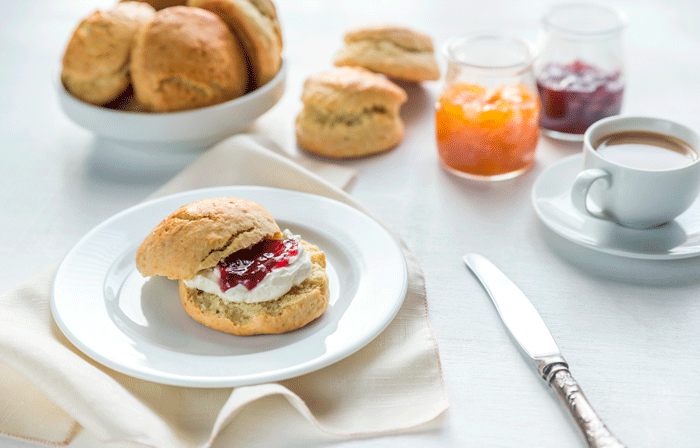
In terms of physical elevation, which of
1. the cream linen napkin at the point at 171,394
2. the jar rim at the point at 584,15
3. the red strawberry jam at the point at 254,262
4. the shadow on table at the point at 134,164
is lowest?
the shadow on table at the point at 134,164

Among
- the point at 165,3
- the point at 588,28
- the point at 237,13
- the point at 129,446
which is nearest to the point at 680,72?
the point at 588,28

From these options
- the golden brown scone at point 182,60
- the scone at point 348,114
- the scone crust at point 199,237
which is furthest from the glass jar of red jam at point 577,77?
the scone crust at point 199,237

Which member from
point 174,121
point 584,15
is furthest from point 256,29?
point 584,15

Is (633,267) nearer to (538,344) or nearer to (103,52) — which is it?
(538,344)

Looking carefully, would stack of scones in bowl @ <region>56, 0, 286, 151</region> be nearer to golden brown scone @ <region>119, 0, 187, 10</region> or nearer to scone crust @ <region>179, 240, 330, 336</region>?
golden brown scone @ <region>119, 0, 187, 10</region>

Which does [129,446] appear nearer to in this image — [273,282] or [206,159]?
[273,282]

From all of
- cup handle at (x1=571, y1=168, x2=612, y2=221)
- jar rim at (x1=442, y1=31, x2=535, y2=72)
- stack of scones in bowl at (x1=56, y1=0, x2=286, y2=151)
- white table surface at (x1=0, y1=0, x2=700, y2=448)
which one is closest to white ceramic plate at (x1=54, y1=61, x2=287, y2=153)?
stack of scones in bowl at (x1=56, y1=0, x2=286, y2=151)

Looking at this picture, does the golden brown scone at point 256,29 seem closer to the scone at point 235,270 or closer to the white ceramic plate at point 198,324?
the white ceramic plate at point 198,324
